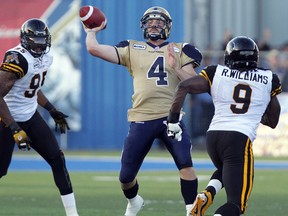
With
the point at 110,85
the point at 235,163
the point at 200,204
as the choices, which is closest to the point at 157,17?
the point at 200,204

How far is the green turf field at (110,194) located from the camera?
10.1 meters

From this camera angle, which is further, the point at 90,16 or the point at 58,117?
the point at 58,117

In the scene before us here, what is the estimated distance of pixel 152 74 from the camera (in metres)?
9.03

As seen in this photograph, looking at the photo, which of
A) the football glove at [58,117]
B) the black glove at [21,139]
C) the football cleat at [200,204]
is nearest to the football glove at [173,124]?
the football cleat at [200,204]

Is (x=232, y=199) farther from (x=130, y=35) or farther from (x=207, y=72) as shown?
(x=130, y=35)

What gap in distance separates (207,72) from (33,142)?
6.32 feet

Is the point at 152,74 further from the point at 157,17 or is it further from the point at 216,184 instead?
the point at 216,184

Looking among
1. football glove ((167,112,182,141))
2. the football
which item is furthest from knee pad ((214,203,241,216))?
the football

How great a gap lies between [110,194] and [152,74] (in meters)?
3.30

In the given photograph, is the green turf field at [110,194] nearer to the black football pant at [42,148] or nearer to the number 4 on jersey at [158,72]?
the black football pant at [42,148]

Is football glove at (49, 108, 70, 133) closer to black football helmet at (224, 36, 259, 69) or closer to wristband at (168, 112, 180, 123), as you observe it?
wristband at (168, 112, 180, 123)

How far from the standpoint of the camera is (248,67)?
25.3 ft

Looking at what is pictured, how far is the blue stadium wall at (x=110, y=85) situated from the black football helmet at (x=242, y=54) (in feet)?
45.0

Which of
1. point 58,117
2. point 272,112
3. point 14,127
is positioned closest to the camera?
point 272,112
